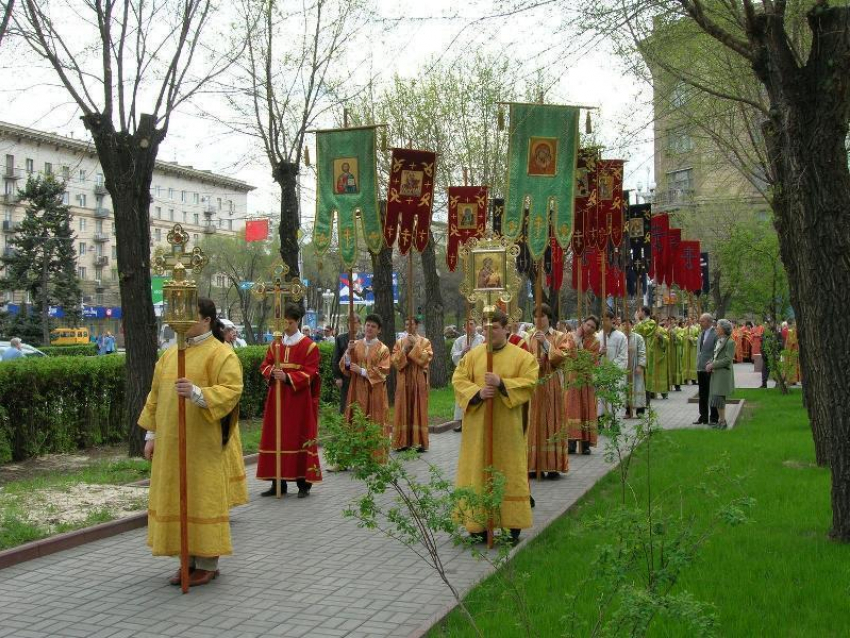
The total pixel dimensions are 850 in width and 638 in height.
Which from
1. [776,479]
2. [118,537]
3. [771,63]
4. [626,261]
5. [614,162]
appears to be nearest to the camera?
[771,63]

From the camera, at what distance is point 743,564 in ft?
22.7

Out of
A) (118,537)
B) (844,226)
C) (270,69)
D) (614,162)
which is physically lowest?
(118,537)

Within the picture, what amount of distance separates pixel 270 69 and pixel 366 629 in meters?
15.0

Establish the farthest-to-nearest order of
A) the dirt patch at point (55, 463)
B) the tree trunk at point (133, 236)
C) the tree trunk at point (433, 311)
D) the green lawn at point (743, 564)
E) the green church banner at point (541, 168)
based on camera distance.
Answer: the tree trunk at point (433, 311)
the tree trunk at point (133, 236)
the dirt patch at point (55, 463)
the green church banner at point (541, 168)
the green lawn at point (743, 564)

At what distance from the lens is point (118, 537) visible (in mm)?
8719

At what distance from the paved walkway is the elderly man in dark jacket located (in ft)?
25.3

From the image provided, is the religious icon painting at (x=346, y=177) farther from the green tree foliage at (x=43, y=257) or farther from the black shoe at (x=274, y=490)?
the green tree foliage at (x=43, y=257)

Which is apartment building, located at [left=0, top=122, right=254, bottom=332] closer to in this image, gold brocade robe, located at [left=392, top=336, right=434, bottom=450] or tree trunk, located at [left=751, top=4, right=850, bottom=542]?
gold brocade robe, located at [left=392, top=336, right=434, bottom=450]

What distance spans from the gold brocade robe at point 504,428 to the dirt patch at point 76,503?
3470 mm

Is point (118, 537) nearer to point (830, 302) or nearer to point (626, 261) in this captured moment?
point (830, 302)

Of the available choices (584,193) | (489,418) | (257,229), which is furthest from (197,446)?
(257,229)

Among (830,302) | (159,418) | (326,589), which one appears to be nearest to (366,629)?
(326,589)

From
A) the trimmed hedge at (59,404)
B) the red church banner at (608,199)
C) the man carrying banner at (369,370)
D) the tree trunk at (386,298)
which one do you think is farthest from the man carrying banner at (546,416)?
the tree trunk at (386,298)

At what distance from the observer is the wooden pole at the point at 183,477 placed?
267 inches
